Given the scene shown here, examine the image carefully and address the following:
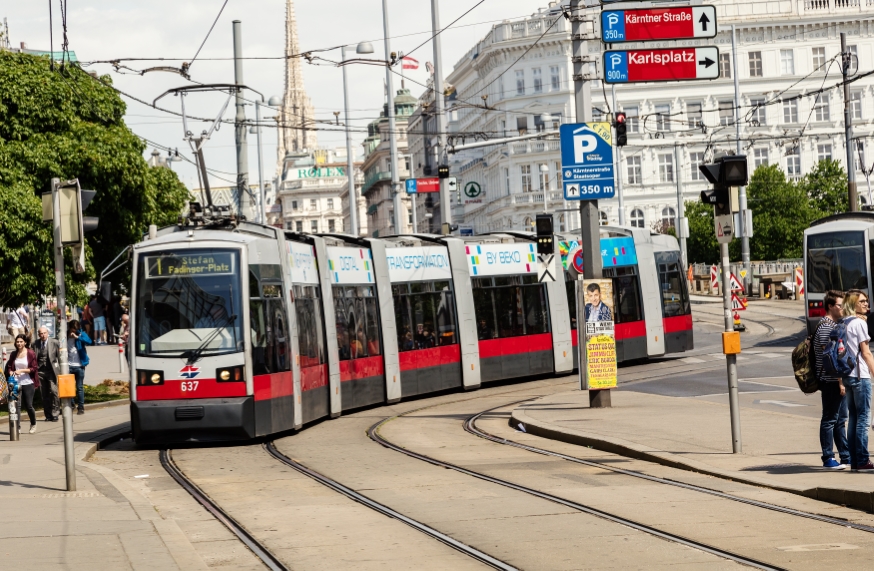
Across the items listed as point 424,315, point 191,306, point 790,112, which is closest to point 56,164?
point 424,315

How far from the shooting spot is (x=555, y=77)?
308 feet

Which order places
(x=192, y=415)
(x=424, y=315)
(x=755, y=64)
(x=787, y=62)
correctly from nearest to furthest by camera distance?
(x=192, y=415) < (x=424, y=315) < (x=755, y=64) < (x=787, y=62)

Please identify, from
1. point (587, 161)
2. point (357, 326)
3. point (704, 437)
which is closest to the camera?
point (704, 437)

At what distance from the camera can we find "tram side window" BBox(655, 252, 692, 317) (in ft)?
110

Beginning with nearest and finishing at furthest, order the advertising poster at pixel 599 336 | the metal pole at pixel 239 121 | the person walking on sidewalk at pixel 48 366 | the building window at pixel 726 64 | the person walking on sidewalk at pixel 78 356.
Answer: the advertising poster at pixel 599 336 → the person walking on sidewalk at pixel 48 366 → the person walking on sidewalk at pixel 78 356 → the metal pole at pixel 239 121 → the building window at pixel 726 64

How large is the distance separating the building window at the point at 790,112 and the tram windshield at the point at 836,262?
56694mm

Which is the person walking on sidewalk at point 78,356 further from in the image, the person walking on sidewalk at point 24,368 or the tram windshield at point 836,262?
the tram windshield at point 836,262

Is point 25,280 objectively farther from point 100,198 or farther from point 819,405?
point 819,405

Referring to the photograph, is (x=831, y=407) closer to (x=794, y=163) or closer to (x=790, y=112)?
(x=790, y=112)

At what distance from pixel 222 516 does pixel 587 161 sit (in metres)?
10.8

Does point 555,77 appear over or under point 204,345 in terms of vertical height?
over

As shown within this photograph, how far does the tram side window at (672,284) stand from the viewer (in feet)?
110

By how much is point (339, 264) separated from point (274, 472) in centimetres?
840

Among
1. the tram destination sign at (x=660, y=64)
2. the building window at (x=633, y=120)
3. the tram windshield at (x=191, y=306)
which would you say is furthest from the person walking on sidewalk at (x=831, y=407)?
the building window at (x=633, y=120)
